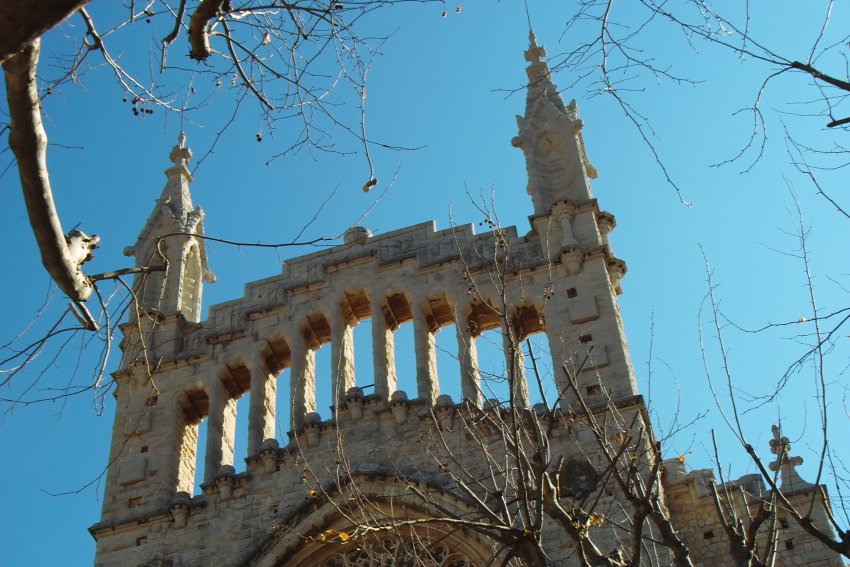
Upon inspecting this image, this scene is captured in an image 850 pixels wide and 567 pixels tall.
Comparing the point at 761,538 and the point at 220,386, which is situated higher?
the point at 220,386

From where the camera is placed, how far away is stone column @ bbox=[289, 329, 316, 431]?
59.4 ft

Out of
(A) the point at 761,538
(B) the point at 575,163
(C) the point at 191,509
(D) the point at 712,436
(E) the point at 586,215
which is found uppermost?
(B) the point at 575,163


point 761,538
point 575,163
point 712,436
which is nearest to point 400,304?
point 575,163

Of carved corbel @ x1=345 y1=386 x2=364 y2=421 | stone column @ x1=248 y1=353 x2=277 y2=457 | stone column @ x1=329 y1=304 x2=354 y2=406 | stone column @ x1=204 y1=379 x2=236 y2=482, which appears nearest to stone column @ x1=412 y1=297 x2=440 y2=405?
carved corbel @ x1=345 y1=386 x2=364 y2=421

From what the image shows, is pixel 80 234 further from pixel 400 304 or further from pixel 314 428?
pixel 400 304

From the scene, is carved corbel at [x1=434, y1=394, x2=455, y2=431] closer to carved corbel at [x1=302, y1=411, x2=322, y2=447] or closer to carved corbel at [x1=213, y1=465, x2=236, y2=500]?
carved corbel at [x1=302, y1=411, x2=322, y2=447]

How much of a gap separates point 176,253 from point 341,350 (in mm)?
4961

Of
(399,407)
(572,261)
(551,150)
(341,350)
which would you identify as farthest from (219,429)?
(551,150)

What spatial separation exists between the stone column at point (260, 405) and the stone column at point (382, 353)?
2.00 metres

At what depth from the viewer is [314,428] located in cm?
1731

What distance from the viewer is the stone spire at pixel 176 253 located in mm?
21141

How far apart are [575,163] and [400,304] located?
163 inches

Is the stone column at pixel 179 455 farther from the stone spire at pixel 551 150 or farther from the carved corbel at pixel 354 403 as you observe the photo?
the stone spire at pixel 551 150

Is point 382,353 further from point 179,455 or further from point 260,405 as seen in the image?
point 179,455
